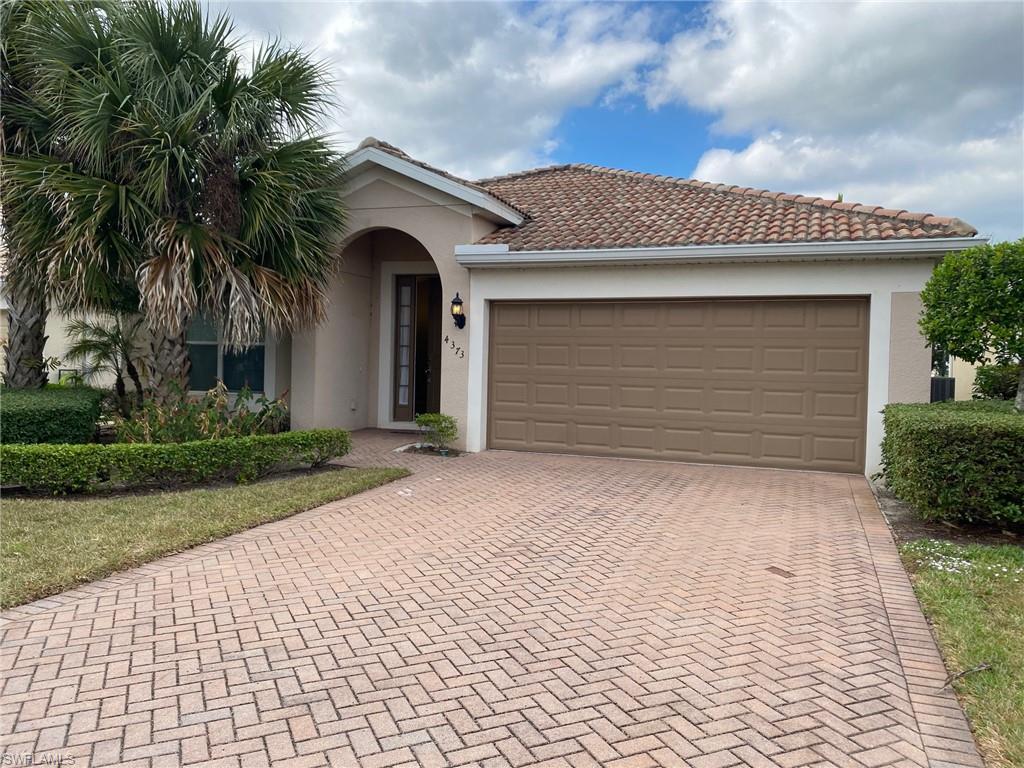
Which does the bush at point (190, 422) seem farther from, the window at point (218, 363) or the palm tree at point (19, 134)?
the window at point (218, 363)

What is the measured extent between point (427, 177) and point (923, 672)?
968 cm

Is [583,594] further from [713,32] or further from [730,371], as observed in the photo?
[713,32]

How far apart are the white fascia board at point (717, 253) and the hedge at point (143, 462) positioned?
13.6 feet

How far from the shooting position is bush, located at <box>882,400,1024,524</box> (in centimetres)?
620

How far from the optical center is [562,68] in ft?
42.5

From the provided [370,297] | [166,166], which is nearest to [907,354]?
[370,297]

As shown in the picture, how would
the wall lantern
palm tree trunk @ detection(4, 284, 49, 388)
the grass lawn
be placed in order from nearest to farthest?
the grass lawn
palm tree trunk @ detection(4, 284, 49, 388)
the wall lantern

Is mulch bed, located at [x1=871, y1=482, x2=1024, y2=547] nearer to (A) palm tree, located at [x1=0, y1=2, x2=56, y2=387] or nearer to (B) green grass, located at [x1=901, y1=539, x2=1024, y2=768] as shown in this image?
(B) green grass, located at [x1=901, y1=539, x2=1024, y2=768]

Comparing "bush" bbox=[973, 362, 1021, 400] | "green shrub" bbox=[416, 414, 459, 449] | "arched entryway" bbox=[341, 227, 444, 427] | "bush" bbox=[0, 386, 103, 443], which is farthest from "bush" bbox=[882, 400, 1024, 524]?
"bush" bbox=[0, 386, 103, 443]

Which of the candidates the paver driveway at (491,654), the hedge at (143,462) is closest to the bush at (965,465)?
the paver driveway at (491,654)

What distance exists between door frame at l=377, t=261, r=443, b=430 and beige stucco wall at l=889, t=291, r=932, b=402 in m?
8.03

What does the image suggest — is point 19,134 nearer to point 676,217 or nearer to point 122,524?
point 122,524

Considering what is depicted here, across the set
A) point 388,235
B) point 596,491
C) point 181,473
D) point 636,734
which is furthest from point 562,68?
point 636,734

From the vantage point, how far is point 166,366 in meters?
9.87
